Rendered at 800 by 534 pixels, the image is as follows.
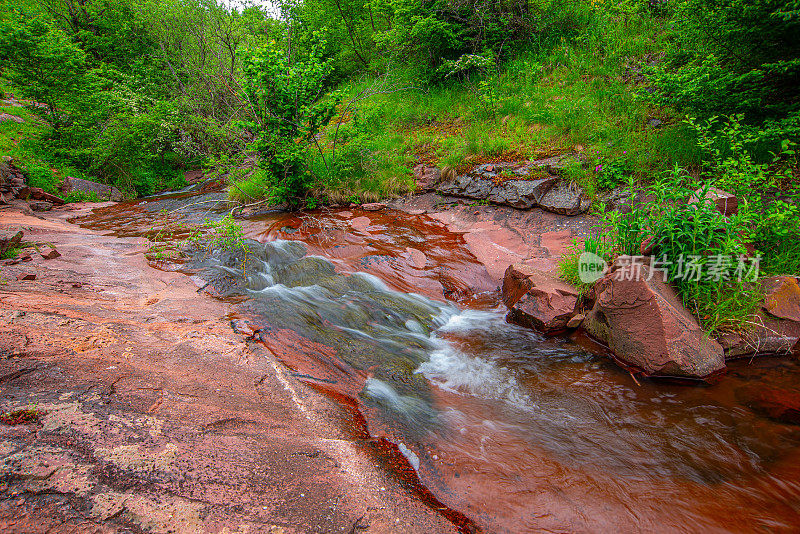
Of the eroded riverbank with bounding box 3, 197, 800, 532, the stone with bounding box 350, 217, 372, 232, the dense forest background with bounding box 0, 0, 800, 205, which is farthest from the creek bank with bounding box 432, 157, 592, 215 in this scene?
the eroded riverbank with bounding box 3, 197, 800, 532

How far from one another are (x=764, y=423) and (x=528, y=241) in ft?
13.6

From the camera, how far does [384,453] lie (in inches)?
92.7

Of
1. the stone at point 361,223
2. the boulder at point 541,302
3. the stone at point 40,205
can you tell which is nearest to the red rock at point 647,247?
the boulder at point 541,302

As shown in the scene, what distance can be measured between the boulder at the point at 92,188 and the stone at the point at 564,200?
14366 millimetres

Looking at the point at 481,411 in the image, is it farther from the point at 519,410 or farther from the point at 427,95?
the point at 427,95

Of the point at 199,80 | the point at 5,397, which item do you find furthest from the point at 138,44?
the point at 5,397

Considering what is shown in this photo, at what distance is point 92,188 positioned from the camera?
12.8 m

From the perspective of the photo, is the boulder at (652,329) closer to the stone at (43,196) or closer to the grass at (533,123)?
the grass at (533,123)

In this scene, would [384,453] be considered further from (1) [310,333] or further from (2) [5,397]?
(2) [5,397]

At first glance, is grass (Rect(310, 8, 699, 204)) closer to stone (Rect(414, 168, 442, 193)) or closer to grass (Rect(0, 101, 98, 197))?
stone (Rect(414, 168, 442, 193))

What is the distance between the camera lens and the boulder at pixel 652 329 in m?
3.47

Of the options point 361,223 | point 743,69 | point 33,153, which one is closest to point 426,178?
point 361,223

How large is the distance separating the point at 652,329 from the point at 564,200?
3.85m

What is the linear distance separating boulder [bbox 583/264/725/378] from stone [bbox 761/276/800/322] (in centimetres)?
81
